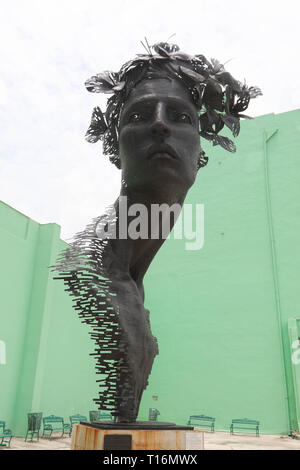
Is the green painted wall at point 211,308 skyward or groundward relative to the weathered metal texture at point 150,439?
skyward

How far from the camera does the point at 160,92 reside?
2.87 meters

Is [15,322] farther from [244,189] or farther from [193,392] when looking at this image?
[244,189]

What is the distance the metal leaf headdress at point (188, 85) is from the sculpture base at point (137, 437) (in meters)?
2.25

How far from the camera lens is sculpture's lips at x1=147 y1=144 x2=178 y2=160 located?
2727 millimetres

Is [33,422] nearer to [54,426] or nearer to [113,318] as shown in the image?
[54,426]

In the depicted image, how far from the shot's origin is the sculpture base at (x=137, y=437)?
2326 millimetres

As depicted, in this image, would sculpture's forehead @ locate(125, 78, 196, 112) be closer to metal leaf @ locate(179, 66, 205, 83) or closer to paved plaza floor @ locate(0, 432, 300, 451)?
metal leaf @ locate(179, 66, 205, 83)

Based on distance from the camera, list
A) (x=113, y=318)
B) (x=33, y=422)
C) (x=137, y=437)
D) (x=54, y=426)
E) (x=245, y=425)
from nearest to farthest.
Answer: (x=137, y=437)
(x=113, y=318)
(x=33, y=422)
(x=54, y=426)
(x=245, y=425)

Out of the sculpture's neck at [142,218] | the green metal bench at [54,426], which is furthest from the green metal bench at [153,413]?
the sculpture's neck at [142,218]

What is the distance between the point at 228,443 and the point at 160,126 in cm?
801

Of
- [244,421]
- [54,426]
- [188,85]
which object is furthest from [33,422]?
[188,85]

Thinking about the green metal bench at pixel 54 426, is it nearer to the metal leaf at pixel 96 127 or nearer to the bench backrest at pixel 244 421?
the bench backrest at pixel 244 421

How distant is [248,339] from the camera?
1086 centimetres

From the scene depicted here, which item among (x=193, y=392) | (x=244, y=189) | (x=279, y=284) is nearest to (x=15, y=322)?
(x=193, y=392)
